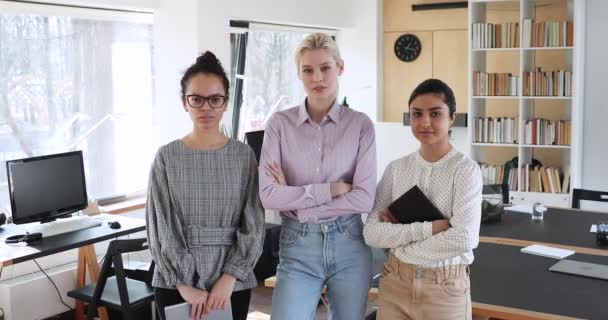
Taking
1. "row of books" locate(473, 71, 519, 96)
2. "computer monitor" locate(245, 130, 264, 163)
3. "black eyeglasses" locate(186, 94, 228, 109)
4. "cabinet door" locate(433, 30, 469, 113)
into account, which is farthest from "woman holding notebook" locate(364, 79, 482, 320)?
"cabinet door" locate(433, 30, 469, 113)

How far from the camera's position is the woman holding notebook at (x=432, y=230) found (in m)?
2.44

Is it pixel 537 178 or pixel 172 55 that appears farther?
pixel 537 178

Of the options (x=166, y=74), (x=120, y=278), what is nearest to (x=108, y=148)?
(x=166, y=74)

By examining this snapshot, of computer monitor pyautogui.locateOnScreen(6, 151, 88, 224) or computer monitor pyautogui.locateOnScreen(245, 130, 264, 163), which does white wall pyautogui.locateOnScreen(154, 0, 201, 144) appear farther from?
computer monitor pyautogui.locateOnScreen(6, 151, 88, 224)

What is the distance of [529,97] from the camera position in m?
6.73

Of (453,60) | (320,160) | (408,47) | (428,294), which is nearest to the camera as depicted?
(428,294)

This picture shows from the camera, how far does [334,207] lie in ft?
8.18

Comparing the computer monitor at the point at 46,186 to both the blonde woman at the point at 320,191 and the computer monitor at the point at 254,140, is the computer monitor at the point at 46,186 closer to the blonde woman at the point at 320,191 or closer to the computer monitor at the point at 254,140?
the computer monitor at the point at 254,140

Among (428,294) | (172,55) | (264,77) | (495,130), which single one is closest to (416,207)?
(428,294)

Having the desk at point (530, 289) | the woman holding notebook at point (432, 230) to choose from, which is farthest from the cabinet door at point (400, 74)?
the woman holding notebook at point (432, 230)

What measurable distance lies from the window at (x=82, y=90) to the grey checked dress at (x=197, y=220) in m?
2.79

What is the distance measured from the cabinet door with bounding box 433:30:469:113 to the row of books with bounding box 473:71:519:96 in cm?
80

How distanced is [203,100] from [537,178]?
5068 millimetres

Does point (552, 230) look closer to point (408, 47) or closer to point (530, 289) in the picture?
point (530, 289)
